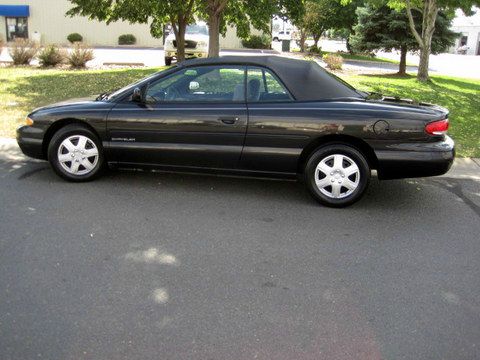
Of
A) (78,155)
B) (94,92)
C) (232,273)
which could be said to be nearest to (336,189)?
(232,273)

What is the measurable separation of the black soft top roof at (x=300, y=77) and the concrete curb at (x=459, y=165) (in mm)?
2115

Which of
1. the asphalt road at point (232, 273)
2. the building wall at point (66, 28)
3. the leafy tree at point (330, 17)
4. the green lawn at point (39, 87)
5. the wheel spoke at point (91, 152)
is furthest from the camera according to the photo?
the building wall at point (66, 28)

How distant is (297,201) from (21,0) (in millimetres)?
41571

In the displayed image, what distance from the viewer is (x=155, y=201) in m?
5.37

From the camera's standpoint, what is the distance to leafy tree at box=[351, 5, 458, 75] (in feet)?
69.7

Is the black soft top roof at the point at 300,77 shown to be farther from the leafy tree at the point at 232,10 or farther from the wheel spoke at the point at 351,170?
the leafy tree at the point at 232,10

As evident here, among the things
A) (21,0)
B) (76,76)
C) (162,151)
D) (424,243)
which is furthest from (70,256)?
(21,0)

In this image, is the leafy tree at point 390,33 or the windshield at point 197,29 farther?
the windshield at point 197,29

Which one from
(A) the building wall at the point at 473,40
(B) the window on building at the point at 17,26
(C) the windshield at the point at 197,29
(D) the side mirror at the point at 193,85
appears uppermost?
(A) the building wall at the point at 473,40

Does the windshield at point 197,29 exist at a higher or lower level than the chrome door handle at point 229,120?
higher

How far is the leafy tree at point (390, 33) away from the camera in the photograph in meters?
21.2

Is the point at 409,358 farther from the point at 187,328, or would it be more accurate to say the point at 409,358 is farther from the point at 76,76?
the point at 76,76

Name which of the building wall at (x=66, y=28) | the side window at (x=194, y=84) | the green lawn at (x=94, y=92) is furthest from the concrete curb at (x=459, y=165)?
the building wall at (x=66, y=28)

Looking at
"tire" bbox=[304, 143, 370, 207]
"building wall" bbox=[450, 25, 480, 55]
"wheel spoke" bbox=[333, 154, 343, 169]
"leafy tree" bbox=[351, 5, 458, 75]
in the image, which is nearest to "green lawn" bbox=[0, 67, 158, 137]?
"tire" bbox=[304, 143, 370, 207]
